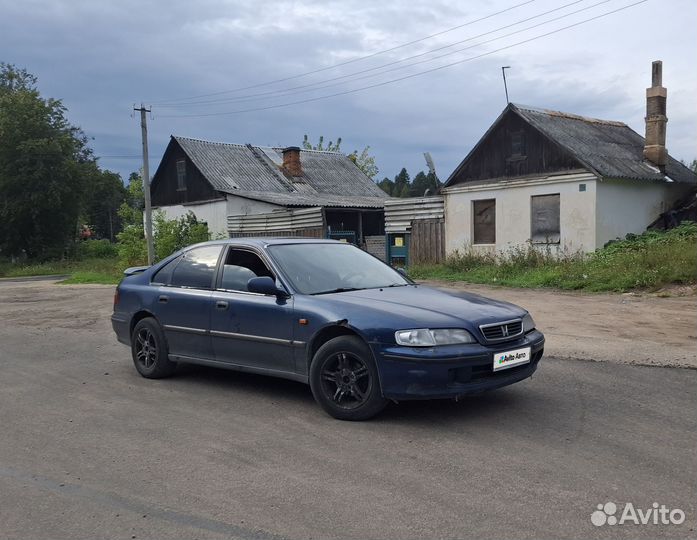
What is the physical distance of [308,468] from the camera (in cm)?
420

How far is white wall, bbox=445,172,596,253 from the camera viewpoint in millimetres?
18922

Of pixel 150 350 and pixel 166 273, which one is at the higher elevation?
pixel 166 273

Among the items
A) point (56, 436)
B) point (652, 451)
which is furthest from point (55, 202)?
point (652, 451)

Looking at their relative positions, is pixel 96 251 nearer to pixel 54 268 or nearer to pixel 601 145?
pixel 54 268

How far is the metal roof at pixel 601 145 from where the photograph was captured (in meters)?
19.6

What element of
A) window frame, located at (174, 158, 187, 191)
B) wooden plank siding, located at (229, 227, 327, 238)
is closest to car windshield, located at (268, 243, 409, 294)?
wooden plank siding, located at (229, 227, 327, 238)

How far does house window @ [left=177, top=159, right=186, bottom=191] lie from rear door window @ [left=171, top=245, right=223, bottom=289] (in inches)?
1119

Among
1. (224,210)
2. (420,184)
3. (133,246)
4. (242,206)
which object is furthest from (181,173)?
(420,184)

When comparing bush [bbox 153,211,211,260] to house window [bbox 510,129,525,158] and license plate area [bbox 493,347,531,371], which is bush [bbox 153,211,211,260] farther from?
license plate area [bbox 493,347,531,371]

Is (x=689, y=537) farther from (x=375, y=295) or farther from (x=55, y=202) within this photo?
(x=55, y=202)

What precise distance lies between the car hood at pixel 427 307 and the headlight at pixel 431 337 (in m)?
0.04

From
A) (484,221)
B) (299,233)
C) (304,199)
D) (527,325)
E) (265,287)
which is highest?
(304,199)

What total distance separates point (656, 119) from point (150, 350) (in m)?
19.7

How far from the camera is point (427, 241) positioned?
22469 millimetres
